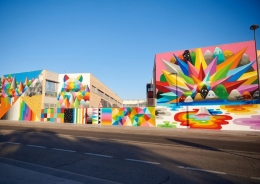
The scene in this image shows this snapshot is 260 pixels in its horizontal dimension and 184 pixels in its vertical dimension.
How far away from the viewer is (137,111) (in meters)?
21.7

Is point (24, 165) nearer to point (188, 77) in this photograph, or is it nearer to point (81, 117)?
point (81, 117)

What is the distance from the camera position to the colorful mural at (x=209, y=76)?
20.7m

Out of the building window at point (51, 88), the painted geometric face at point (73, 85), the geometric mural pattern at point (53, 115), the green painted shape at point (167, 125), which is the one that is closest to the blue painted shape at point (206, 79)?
the green painted shape at point (167, 125)

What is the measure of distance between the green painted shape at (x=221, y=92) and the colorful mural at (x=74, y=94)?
23.6 m

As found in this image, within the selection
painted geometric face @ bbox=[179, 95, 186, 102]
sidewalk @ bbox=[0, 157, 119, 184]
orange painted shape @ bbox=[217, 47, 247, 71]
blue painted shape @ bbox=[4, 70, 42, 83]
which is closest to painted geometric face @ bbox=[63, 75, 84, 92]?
blue painted shape @ bbox=[4, 70, 42, 83]

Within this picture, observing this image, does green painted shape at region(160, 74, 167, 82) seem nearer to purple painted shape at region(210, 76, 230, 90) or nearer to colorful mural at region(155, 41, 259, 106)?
colorful mural at region(155, 41, 259, 106)

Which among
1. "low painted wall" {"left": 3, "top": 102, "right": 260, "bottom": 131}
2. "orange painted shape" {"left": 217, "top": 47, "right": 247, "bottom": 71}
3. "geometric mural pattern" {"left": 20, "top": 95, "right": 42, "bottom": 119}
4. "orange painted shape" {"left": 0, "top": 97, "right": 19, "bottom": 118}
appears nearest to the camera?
"low painted wall" {"left": 3, "top": 102, "right": 260, "bottom": 131}

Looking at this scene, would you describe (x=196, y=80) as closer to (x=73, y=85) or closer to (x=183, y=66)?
(x=183, y=66)

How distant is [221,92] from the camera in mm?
21469

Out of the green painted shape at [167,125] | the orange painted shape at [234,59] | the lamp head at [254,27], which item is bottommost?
the green painted shape at [167,125]

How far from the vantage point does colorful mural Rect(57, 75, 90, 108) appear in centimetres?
3322

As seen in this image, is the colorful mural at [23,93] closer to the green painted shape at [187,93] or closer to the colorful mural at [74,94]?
the colorful mural at [74,94]

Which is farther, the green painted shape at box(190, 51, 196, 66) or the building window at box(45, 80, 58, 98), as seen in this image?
the building window at box(45, 80, 58, 98)

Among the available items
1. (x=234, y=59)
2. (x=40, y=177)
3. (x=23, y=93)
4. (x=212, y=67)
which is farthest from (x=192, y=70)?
(x=23, y=93)
